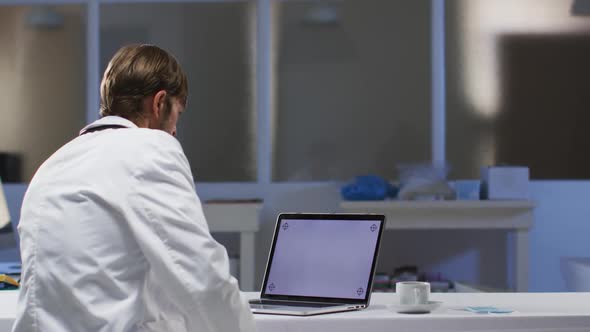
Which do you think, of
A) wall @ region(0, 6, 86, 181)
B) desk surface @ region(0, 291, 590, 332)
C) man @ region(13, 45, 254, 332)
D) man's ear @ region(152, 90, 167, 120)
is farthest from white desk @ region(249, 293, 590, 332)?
wall @ region(0, 6, 86, 181)

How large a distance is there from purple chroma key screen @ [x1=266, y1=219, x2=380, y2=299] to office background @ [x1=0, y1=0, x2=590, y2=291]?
2.49 m

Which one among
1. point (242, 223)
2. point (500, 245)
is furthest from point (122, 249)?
point (500, 245)

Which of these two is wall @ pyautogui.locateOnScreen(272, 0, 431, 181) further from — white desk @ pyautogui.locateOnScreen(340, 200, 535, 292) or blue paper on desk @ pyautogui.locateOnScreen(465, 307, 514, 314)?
blue paper on desk @ pyautogui.locateOnScreen(465, 307, 514, 314)

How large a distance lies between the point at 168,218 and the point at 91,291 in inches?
6.8

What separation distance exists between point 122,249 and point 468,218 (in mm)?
3046

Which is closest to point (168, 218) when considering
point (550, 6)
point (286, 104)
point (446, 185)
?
point (446, 185)

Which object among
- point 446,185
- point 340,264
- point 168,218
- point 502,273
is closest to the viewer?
point 168,218

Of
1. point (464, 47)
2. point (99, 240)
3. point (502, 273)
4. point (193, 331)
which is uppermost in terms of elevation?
point (464, 47)

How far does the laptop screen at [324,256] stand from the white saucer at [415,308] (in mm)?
93

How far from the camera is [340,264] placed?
213cm

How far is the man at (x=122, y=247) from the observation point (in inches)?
55.2

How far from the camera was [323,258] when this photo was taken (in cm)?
215

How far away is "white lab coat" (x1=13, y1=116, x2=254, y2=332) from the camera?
1.40m

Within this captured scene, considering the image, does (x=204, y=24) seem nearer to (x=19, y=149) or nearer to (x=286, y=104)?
(x=286, y=104)
